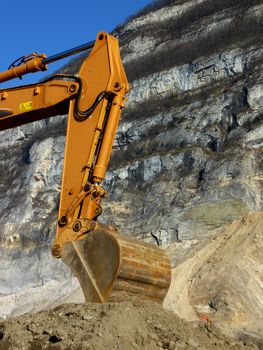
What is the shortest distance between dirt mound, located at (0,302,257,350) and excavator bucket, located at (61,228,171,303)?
1.12 ft

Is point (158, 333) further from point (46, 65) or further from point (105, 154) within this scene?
point (46, 65)

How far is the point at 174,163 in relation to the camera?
35406 millimetres

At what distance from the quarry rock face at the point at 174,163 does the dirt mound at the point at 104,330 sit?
12319mm

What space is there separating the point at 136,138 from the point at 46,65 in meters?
29.8

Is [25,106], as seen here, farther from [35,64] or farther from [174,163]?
[174,163]

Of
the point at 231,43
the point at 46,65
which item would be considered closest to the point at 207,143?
the point at 231,43

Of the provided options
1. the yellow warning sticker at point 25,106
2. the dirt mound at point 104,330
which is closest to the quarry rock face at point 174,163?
the yellow warning sticker at point 25,106

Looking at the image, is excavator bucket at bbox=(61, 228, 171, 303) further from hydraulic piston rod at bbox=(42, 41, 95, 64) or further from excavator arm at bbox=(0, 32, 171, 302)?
hydraulic piston rod at bbox=(42, 41, 95, 64)

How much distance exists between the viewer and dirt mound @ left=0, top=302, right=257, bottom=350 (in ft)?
24.3

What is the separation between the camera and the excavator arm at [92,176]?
848 cm

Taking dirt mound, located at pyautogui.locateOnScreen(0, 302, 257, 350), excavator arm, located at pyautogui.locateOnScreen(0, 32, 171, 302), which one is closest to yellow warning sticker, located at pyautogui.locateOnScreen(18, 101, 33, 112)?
excavator arm, located at pyautogui.locateOnScreen(0, 32, 171, 302)

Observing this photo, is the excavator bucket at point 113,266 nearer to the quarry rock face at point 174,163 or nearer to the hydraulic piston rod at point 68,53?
the hydraulic piston rod at point 68,53

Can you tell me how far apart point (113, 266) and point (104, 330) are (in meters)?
1.10

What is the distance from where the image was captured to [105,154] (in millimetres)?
9398
